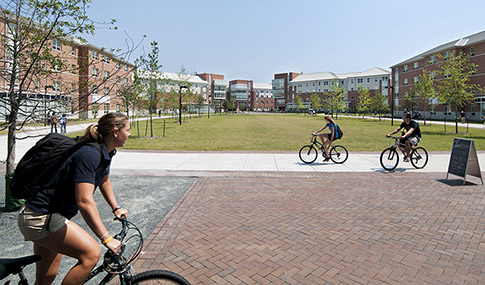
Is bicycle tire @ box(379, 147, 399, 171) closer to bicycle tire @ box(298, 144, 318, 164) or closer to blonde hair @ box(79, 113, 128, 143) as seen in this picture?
bicycle tire @ box(298, 144, 318, 164)

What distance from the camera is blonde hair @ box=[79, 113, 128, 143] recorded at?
256 cm

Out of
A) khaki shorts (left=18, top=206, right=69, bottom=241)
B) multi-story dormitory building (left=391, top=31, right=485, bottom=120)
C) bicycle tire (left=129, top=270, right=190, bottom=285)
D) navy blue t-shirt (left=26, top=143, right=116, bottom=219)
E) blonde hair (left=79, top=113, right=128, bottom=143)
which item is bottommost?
bicycle tire (left=129, top=270, right=190, bottom=285)

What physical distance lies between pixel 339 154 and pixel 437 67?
187 ft

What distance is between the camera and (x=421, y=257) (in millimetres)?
4242

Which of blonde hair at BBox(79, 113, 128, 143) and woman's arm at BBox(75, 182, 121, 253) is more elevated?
blonde hair at BBox(79, 113, 128, 143)

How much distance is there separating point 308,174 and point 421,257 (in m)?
5.58

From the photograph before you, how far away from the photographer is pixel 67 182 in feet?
7.79

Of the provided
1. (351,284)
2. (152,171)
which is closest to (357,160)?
(152,171)

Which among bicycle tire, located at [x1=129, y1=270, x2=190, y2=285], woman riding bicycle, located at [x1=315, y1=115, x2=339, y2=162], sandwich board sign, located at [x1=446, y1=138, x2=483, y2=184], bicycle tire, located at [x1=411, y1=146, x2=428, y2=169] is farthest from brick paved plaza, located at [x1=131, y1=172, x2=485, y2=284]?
woman riding bicycle, located at [x1=315, y1=115, x2=339, y2=162]

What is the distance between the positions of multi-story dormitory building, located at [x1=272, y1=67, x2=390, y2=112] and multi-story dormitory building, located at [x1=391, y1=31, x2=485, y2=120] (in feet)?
63.5

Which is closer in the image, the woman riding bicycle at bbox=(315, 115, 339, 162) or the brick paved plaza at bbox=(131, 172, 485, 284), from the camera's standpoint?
the brick paved plaza at bbox=(131, 172, 485, 284)

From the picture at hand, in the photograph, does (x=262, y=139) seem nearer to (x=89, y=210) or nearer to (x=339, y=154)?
(x=339, y=154)

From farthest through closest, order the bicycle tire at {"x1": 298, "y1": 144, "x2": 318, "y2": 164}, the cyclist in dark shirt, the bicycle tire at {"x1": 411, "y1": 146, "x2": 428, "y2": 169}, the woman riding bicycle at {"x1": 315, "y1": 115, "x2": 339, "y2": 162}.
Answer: the bicycle tire at {"x1": 298, "y1": 144, "x2": 318, "y2": 164}
the woman riding bicycle at {"x1": 315, "y1": 115, "x2": 339, "y2": 162}
the bicycle tire at {"x1": 411, "y1": 146, "x2": 428, "y2": 169}
the cyclist in dark shirt

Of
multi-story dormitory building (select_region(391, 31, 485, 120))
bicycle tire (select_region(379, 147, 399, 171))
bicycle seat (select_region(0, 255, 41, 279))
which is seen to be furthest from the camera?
multi-story dormitory building (select_region(391, 31, 485, 120))
